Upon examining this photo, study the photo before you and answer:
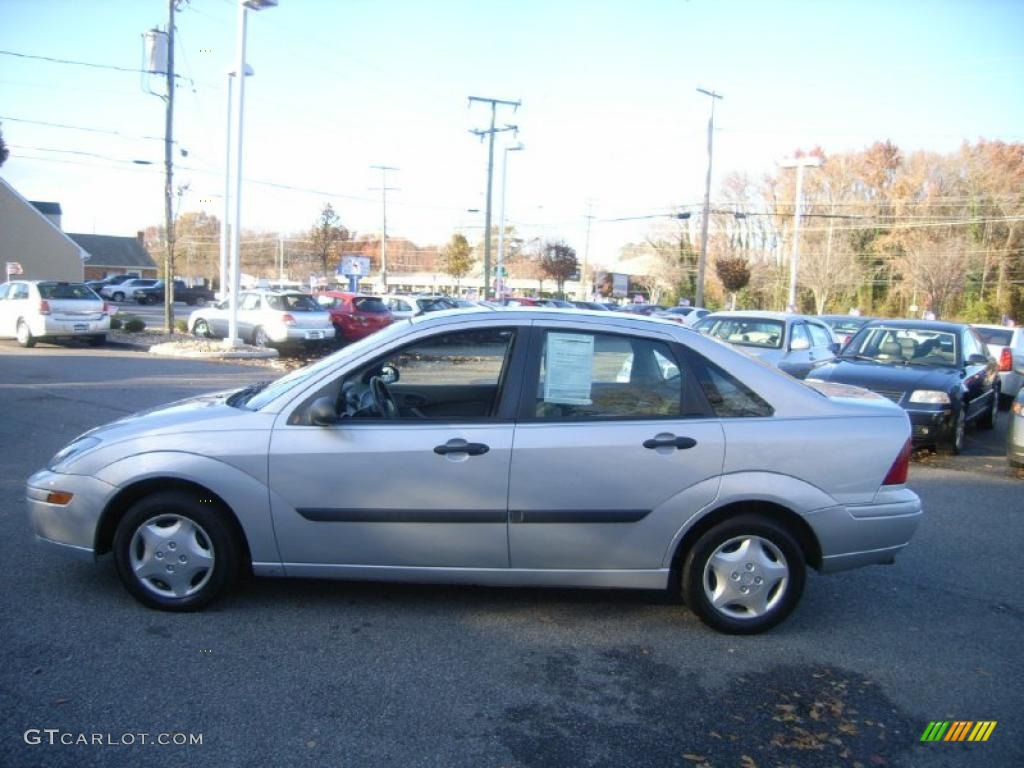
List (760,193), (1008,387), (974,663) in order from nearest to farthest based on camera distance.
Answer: (974,663), (1008,387), (760,193)

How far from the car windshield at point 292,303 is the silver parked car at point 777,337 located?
38.1 feet

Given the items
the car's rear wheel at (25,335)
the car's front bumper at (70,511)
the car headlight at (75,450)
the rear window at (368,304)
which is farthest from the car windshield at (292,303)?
the car's front bumper at (70,511)

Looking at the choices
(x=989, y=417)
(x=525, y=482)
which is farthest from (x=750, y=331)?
(x=525, y=482)

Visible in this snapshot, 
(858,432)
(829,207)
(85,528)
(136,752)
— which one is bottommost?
(136,752)

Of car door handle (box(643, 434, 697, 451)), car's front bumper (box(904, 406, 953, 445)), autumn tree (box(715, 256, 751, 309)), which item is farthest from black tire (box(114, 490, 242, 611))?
autumn tree (box(715, 256, 751, 309))

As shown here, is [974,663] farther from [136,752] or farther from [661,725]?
[136,752]

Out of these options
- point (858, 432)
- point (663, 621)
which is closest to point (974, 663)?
point (858, 432)

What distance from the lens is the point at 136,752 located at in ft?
9.75

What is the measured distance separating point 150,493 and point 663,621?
2.85 metres

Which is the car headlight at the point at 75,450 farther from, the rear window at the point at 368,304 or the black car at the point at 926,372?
the rear window at the point at 368,304

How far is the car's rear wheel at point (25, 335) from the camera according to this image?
62.0 feet

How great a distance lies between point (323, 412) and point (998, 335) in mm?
16834

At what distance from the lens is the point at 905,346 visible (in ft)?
35.0

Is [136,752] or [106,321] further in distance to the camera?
[106,321]
